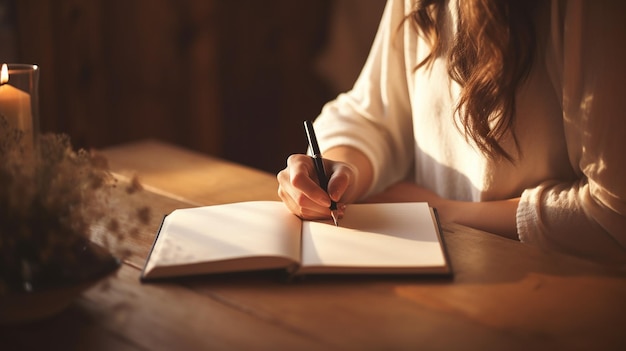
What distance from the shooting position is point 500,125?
3.57 feet

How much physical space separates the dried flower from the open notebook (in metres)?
0.13

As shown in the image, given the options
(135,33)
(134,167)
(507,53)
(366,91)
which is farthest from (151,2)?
(507,53)

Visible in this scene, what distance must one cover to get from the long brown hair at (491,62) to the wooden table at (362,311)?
0.80ft

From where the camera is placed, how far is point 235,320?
0.75 metres

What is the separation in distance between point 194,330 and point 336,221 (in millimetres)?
294

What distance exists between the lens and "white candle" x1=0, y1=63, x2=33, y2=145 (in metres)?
0.90

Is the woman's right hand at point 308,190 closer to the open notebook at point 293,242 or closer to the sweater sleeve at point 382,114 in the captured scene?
the open notebook at point 293,242

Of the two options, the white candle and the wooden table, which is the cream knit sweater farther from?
the white candle

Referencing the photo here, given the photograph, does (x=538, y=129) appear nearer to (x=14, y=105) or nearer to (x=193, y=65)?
(x=14, y=105)

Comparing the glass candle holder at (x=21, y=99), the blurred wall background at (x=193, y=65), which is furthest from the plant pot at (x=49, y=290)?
the blurred wall background at (x=193, y=65)

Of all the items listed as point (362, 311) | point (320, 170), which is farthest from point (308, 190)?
point (362, 311)

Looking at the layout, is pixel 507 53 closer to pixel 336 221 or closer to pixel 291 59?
pixel 336 221

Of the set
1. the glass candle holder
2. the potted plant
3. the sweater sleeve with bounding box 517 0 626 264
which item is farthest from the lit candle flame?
the sweater sleeve with bounding box 517 0 626 264

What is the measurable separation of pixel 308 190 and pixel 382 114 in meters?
0.45
